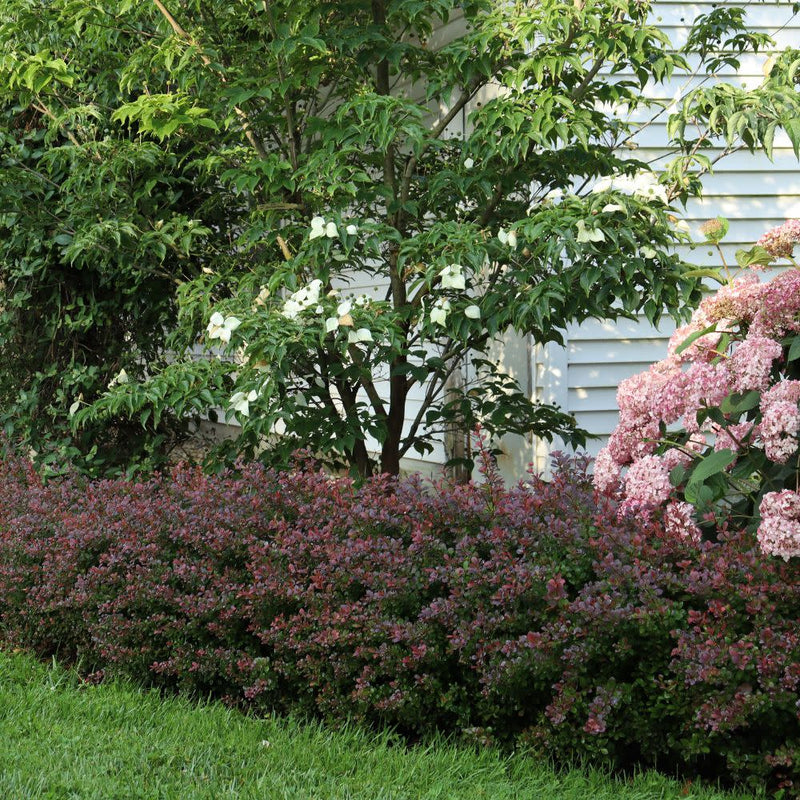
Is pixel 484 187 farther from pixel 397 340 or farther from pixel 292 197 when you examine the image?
pixel 292 197

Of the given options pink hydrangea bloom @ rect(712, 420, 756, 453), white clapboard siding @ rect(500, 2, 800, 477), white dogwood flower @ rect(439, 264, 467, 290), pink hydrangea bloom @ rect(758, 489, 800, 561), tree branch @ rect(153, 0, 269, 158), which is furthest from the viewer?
white clapboard siding @ rect(500, 2, 800, 477)

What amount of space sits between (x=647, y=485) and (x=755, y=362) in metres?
0.53

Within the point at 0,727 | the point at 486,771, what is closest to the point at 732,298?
the point at 486,771

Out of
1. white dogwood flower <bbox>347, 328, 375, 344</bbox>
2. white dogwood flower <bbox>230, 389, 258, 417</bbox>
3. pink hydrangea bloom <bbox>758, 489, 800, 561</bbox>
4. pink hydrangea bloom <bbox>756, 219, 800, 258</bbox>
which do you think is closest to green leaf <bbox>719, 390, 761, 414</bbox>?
pink hydrangea bloom <bbox>758, 489, 800, 561</bbox>

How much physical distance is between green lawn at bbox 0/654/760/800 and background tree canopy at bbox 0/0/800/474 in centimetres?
148

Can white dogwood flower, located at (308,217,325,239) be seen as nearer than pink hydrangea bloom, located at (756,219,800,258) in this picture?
No

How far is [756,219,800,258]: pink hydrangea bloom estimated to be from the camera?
11.5 ft

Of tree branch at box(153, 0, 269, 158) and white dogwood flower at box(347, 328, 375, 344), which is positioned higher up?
tree branch at box(153, 0, 269, 158)

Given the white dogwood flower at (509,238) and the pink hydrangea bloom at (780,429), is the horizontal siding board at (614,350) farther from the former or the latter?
the pink hydrangea bloom at (780,429)

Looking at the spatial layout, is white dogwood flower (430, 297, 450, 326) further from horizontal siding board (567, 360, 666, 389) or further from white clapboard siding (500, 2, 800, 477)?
horizontal siding board (567, 360, 666, 389)

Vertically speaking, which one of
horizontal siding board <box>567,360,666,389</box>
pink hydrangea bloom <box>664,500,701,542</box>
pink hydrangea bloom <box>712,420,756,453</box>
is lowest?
pink hydrangea bloom <box>664,500,701,542</box>

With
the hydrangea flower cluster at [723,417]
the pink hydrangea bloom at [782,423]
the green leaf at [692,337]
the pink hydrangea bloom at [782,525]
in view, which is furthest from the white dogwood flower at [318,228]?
the pink hydrangea bloom at [782,525]

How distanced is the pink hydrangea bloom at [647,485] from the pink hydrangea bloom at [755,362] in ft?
1.22

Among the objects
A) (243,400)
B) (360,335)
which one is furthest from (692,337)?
(243,400)
